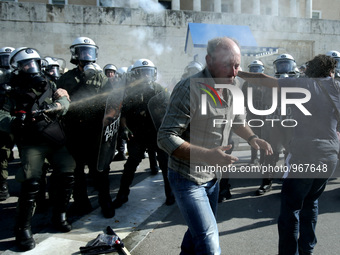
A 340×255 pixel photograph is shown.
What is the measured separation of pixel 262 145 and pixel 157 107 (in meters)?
2.05

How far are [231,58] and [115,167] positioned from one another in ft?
16.2

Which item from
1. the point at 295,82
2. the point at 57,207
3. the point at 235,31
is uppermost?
the point at 235,31

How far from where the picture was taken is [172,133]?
1885 millimetres

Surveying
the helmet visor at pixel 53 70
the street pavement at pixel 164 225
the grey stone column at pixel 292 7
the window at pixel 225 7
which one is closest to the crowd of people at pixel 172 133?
the street pavement at pixel 164 225

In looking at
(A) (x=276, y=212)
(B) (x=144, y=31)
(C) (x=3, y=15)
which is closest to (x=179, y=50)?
(B) (x=144, y=31)

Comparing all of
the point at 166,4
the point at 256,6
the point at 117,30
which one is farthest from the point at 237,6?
the point at 117,30

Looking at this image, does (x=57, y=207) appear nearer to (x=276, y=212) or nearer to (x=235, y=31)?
(x=276, y=212)

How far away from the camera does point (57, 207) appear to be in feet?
11.2

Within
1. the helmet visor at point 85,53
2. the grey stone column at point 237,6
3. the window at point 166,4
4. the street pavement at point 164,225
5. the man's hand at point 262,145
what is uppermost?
the window at point 166,4

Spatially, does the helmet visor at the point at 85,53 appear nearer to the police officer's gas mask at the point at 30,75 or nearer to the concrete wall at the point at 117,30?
the police officer's gas mask at the point at 30,75

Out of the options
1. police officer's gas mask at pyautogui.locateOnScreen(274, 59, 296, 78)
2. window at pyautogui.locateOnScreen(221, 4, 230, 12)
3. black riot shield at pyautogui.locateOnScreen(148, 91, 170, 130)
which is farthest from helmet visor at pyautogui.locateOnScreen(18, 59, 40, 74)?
window at pyautogui.locateOnScreen(221, 4, 230, 12)

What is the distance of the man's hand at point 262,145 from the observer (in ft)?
7.29

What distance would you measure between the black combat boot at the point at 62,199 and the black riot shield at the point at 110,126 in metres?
0.40

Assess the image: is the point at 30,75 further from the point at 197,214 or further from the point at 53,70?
the point at 53,70
